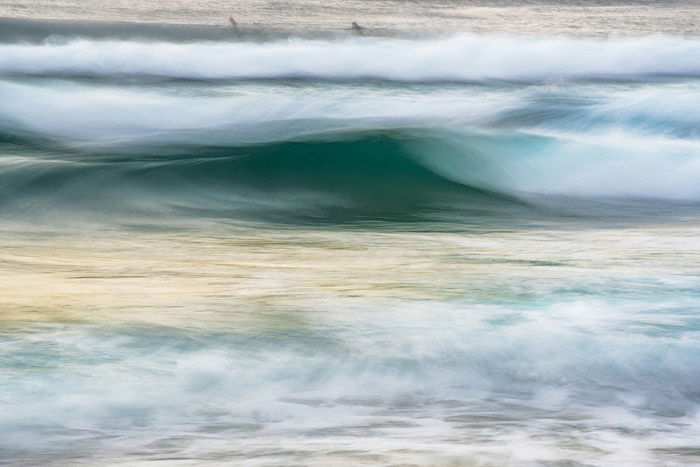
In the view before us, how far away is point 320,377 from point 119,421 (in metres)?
0.45

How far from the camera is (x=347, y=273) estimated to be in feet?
10.7

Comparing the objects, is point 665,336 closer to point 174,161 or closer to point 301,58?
point 174,161

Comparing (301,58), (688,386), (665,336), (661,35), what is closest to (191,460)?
(688,386)

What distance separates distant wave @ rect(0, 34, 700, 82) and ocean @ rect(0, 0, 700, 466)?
118 cm

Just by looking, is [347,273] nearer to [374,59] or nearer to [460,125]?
[460,125]

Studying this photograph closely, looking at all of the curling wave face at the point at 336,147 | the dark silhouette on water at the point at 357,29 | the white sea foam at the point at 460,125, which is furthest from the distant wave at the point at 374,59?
the curling wave face at the point at 336,147

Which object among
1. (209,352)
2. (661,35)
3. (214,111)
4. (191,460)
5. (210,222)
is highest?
(661,35)

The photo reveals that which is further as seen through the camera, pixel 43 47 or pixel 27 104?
pixel 43 47

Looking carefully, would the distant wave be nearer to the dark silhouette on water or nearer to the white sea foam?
the dark silhouette on water

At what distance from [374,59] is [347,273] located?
9.80m

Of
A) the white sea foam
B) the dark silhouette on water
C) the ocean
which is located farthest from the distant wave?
the white sea foam

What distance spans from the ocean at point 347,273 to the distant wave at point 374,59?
118 centimetres

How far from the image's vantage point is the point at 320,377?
226cm

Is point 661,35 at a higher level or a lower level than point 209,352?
higher
